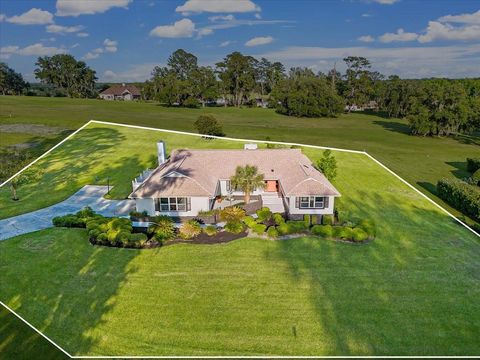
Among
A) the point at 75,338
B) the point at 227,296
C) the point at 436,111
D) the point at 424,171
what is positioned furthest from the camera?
the point at 436,111

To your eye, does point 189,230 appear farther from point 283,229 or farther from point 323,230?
point 323,230

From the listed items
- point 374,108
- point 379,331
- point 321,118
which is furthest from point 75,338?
point 374,108

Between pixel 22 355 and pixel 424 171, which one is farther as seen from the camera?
pixel 424 171

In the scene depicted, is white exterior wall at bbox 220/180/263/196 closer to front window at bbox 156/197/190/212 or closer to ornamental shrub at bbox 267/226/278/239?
front window at bbox 156/197/190/212

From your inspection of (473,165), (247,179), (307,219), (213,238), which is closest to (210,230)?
(213,238)

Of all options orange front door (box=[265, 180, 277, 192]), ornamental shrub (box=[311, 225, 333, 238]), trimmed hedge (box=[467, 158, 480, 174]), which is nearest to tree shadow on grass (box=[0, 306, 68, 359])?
ornamental shrub (box=[311, 225, 333, 238])

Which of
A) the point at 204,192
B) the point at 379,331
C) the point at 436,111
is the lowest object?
the point at 379,331

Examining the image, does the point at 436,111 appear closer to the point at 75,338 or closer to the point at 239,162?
the point at 239,162

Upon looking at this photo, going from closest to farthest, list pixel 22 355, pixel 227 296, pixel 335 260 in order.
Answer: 1. pixel 22 355
2. pixel 227 296
3. pixel 335 260
